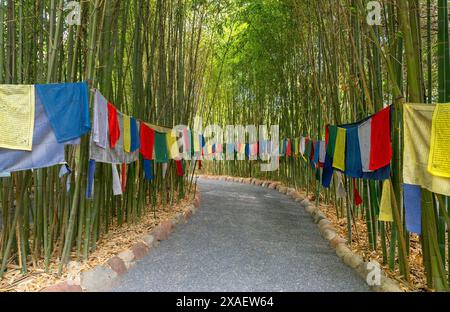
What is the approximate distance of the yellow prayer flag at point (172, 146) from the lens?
5.04 m

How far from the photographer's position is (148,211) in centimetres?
489

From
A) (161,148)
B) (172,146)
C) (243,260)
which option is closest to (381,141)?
(243,260)

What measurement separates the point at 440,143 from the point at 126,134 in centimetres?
257

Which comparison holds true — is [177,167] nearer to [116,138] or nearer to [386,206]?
[116,138]

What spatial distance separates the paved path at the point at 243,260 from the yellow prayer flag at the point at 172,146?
90 centimetres

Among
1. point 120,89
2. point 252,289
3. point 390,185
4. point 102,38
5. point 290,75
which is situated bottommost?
point 252,289

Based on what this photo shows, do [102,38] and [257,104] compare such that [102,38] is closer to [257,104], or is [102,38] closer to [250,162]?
[257,104]

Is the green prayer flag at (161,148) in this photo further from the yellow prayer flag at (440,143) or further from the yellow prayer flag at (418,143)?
the yellow prayer flag at (440,143)

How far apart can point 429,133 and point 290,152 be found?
17.8 feet

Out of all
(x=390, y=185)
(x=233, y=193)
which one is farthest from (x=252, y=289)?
(x=233, y=193)

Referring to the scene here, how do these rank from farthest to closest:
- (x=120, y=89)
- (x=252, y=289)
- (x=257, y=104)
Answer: (x=257, y=104) → (x=120, y=89) → (x=252, y=289)

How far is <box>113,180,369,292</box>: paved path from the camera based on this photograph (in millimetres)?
2643

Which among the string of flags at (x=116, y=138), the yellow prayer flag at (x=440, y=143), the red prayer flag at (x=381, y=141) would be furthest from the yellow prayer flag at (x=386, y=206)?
the yellow prayer flag at (x=440, y=143)

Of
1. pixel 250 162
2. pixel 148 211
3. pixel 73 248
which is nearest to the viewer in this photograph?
pixel 73 248
